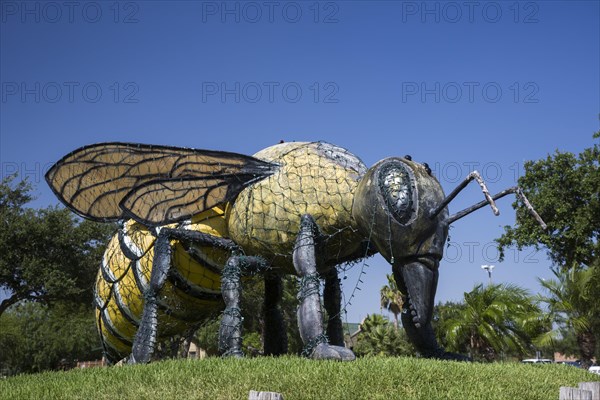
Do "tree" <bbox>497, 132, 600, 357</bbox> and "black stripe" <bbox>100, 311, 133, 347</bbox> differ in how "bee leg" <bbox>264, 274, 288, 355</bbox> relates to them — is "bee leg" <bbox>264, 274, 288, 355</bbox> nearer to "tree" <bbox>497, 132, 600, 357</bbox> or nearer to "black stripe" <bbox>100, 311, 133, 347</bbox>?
"black stripe" <bbox>100, 311, 133, 347</bbox>

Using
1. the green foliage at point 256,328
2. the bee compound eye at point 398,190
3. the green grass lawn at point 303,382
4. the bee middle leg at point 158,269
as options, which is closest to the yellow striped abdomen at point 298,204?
the bee middle leg at point 158,269

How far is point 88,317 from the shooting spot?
3281 cm

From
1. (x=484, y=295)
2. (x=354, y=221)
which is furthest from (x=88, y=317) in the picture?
(x=354, y=221)

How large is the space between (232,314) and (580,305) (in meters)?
13.1

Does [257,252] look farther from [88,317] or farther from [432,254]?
[88,317]

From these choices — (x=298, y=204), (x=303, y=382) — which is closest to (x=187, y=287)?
(x=298, y=204)

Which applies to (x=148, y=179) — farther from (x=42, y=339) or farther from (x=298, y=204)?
→ (x=42, y=339)

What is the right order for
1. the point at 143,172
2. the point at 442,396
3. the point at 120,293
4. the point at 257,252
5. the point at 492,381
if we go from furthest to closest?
the point at 120,293
the point at 143,172
the point at 257,252
the point at 492,381
the point at 442,396

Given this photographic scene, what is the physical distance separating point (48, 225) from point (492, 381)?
1831cm

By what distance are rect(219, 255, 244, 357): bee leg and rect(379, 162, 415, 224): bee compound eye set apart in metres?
2.10

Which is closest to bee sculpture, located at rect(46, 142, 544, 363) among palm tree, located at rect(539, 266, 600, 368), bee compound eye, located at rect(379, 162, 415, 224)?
bee compound eye, located at rect(379, 162, 415, 224)

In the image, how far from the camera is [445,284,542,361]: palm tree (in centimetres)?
2055

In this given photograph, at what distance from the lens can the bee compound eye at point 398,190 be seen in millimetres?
7266

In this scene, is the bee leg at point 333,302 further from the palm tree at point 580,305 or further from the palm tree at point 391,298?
the palm tree at point 391,298
